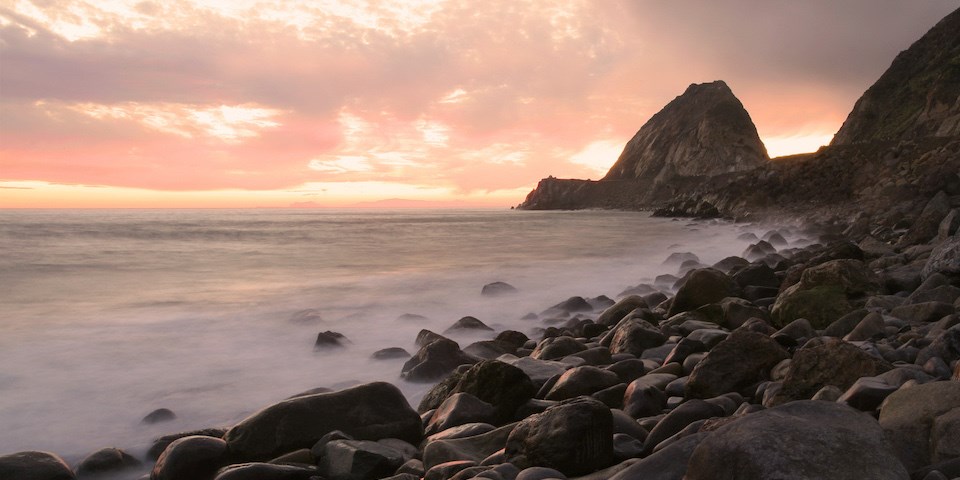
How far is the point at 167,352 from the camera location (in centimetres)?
869

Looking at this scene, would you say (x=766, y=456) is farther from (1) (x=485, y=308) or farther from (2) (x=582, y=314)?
(1) (x=485, y=308)

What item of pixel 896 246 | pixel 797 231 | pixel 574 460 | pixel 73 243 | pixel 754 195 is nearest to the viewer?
pixel 574 460

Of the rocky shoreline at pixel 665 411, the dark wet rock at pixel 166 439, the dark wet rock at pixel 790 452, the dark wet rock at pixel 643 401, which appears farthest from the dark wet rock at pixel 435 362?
the dark wet rock at pixel 790 452

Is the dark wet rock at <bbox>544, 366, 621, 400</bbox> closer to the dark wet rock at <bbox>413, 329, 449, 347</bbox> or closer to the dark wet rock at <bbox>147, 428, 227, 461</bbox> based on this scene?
the dark wet rock at <bbox>147, 428, 227, 461</bbox>

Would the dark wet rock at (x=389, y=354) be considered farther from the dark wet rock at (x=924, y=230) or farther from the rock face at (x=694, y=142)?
the rock face at (x=694, y=142)

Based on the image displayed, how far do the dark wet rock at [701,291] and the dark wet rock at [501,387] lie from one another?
3888 millimetres

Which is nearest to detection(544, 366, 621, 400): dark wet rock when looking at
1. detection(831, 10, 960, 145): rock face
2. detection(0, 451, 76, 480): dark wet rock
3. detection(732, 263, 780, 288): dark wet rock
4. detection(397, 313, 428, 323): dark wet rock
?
detection(0, 451, 76, 480): dark wet rock

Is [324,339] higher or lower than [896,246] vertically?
lower

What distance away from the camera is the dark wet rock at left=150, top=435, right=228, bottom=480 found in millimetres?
4066

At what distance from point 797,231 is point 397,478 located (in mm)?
25081

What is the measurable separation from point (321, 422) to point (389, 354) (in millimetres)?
3378

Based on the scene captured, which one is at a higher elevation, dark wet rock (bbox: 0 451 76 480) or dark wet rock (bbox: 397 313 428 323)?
dark wet rock (bbox: 0 451 76 480)

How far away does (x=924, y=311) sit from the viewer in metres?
5.43

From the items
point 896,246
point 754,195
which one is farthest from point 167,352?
point 754,195
